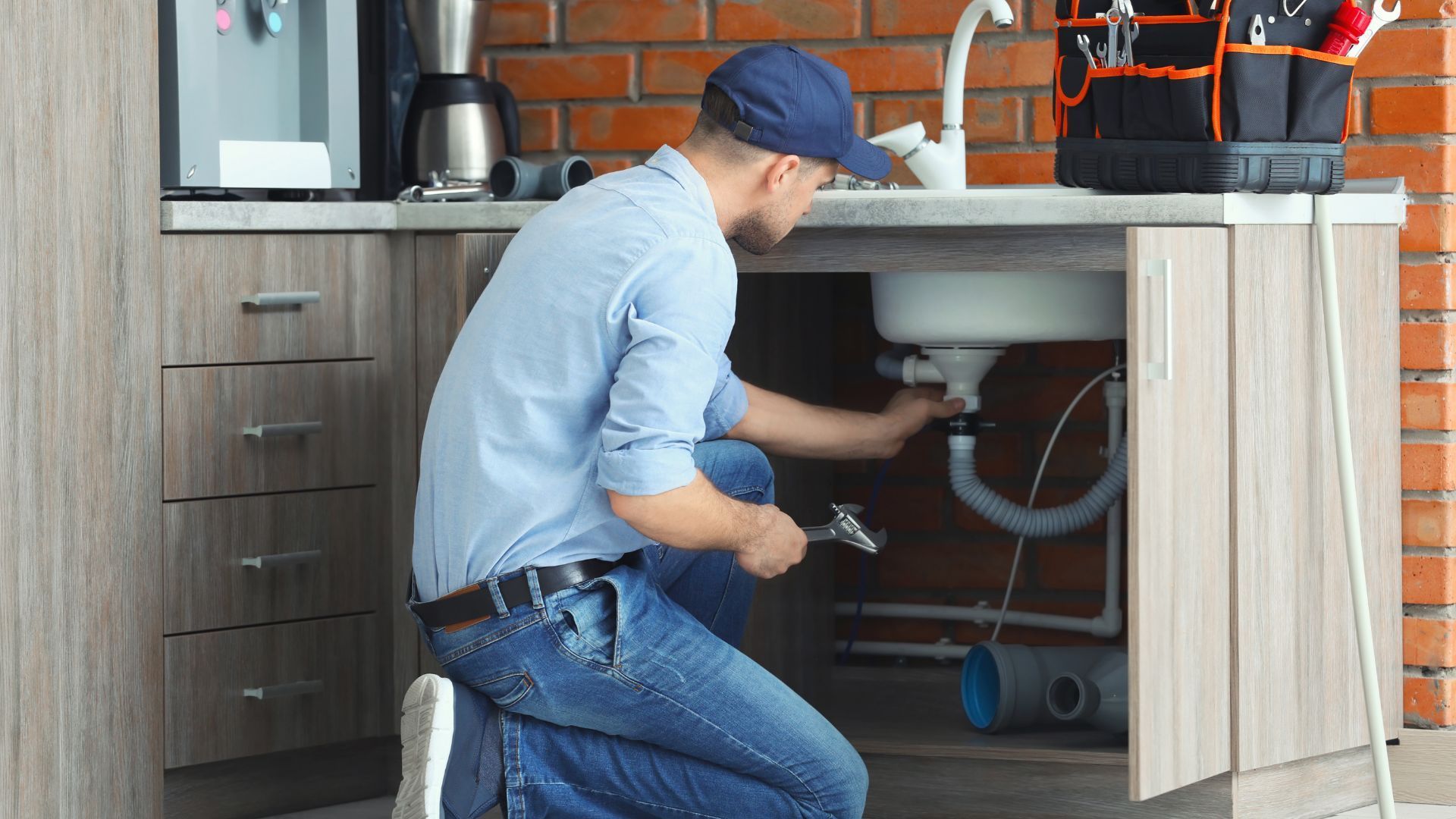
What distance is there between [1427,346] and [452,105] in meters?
1.34

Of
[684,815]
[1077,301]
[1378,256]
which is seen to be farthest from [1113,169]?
[684,815]

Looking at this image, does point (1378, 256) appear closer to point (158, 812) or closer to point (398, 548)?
point (398, 548)

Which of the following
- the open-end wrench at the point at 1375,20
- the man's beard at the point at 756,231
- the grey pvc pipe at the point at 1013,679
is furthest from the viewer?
the grey pvc pipe at the point at 1013,679

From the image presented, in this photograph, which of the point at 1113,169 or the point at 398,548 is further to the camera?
the point at 398,548

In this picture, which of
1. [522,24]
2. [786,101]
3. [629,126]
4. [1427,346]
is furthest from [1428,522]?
[522,24]

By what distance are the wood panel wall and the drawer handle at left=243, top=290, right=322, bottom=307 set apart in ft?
0.39

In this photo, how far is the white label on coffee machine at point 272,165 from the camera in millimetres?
2182

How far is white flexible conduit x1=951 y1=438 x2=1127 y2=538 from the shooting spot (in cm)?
236

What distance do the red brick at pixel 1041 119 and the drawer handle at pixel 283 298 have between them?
3.31ft

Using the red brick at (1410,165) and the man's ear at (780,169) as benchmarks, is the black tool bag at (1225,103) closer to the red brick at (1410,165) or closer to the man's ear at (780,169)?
the red brick at (1410,165)

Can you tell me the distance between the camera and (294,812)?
228cm

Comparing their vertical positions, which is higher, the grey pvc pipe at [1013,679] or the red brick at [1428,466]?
the red brick at [1428,466]

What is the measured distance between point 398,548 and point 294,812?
36 centimetres

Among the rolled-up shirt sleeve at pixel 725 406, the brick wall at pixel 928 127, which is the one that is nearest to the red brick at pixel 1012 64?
the brick wall at pixel 928 127
